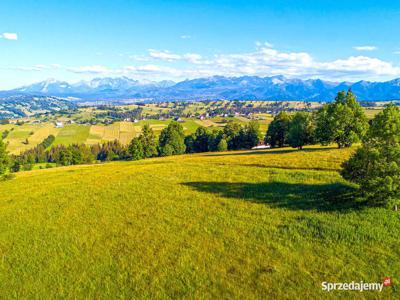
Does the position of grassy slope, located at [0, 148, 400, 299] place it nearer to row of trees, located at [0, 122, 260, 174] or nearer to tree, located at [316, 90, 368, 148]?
tree, located at [316, 90, 368, 148]

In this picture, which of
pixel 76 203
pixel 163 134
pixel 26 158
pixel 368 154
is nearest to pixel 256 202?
pixel 368 154

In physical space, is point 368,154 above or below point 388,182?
above

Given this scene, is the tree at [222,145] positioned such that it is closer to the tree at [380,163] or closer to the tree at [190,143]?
the tree at [190,143]

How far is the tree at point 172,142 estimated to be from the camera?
117 metres

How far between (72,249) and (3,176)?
54.2 meters

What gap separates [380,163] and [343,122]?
3612 cm

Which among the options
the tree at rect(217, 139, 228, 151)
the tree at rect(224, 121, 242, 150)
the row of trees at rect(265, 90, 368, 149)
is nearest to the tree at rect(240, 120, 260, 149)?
the tree at rect(224, 121, 242, 150)

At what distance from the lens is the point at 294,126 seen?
2682 inches

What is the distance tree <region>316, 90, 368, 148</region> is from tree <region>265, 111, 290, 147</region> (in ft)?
114

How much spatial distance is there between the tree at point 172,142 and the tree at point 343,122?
2818 inches

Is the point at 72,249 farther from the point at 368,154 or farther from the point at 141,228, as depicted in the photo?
the point at 368,154

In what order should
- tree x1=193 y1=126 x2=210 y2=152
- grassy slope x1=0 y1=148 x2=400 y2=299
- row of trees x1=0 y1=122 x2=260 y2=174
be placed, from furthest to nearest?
tree x1=193 y1=126 x2=210 y2=152 → row of trees x1=0 y1=122 x2=260 y2=174 → grassy slope x1=0 y1=148 x2=400 y2=299

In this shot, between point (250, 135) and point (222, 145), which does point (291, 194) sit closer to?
point (222, 145)

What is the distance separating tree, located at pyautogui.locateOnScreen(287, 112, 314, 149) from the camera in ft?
219
